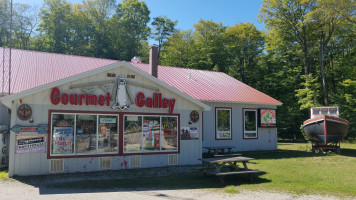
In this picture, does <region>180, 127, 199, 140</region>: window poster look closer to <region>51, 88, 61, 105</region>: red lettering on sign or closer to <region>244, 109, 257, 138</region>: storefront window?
<region>51, 88, 61, 105</region>: red lettering on sign

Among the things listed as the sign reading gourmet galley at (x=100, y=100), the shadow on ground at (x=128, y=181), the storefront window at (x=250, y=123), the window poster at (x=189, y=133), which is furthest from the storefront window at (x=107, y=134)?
the storefront window at (x=250, y=123)

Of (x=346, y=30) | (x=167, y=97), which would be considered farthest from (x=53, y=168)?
(x=346, y=30)

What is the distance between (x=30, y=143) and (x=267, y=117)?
14.5 m

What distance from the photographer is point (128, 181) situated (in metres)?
9.73

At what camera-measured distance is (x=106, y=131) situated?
11.7 meters

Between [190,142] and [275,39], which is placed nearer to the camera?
[190,142]

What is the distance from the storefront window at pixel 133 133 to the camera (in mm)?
12109

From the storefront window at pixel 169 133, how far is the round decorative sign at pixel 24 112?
5339 mm

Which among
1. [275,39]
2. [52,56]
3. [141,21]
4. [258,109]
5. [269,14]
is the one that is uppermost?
[141,21]

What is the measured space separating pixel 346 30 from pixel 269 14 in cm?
865

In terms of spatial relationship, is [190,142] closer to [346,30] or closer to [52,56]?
[52,56]

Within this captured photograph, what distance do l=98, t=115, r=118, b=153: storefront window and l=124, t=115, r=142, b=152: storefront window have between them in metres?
0.46

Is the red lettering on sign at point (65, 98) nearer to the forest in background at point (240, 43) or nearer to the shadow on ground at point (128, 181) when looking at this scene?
the shadow on ground at point (128, 181)

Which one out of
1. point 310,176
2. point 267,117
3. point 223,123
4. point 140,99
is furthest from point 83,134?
point 267,117
